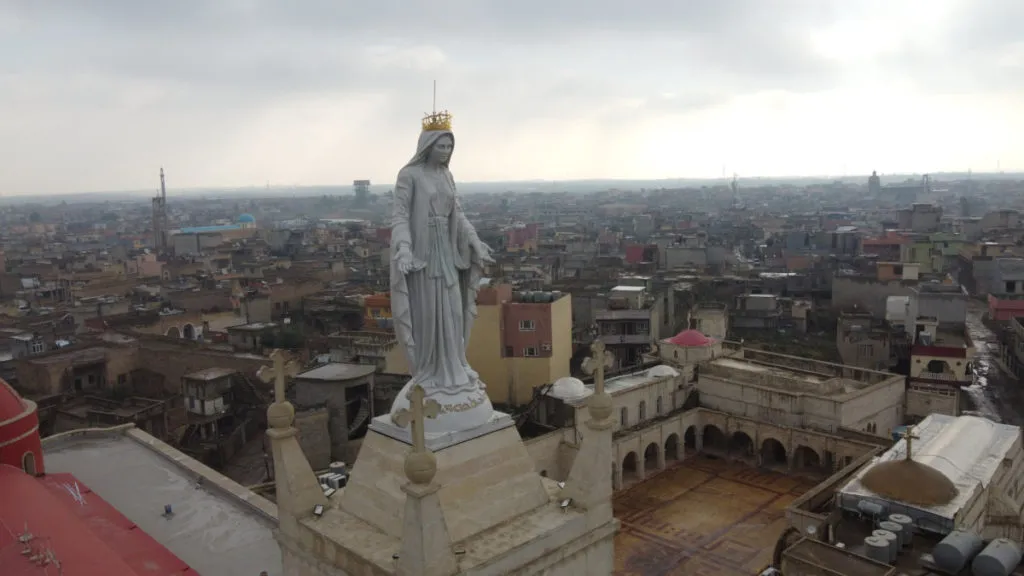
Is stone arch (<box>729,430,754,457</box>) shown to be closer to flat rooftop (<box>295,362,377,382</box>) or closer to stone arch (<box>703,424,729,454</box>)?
stone arch (<box>703,424,729,454</box>)

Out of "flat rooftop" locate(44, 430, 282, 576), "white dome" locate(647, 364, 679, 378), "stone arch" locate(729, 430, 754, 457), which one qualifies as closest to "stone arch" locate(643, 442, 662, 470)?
"white dome" locate(647, 364, 679, 378)

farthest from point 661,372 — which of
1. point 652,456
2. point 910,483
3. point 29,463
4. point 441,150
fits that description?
point 441,150

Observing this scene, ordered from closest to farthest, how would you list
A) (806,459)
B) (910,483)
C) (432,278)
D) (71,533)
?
1. (432,278)
2. (71,533)
3. (910,483)
4. (806,459)

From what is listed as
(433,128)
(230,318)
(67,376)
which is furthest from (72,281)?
(433,128)

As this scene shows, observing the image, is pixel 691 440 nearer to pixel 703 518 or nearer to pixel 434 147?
pixel 703 518

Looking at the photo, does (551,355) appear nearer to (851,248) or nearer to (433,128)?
(433,128)

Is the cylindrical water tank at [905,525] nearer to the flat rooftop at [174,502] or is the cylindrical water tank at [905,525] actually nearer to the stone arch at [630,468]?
the flat rooftop at [174,502]
